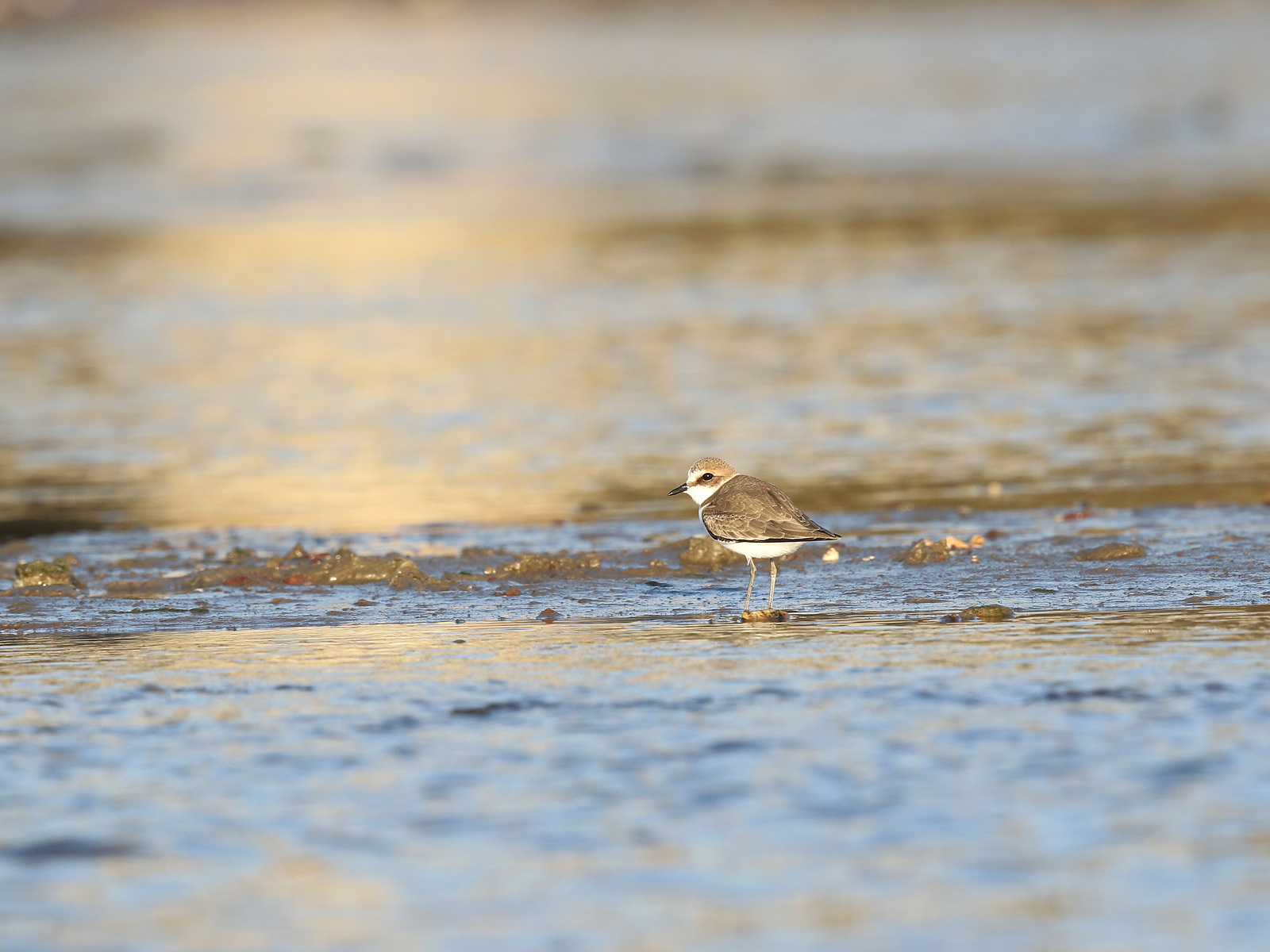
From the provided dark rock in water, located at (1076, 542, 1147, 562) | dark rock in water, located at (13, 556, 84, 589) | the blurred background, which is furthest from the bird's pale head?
dark rock in water, located at (13, 556, 84, 589)

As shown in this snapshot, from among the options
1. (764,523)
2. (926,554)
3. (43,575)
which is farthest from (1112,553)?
(43,575)

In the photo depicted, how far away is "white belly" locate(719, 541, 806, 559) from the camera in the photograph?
10.9 m

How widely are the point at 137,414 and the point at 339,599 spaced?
9.02 m

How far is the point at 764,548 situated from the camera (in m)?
11.0

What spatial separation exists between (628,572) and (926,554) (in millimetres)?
1926

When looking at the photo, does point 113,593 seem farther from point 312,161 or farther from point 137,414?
point 312,161

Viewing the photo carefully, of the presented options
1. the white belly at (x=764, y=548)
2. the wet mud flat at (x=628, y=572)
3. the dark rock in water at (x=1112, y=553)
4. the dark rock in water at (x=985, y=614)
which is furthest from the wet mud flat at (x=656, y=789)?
the dark rock in water at (x=1112, y=553)

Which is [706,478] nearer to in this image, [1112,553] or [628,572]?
[628,572]

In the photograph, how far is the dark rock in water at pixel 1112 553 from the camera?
12352 millimetres

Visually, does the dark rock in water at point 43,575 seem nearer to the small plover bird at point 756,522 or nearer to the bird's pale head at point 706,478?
the bird's pale head at point 706,478

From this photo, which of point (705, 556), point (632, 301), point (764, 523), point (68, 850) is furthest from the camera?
point (632, 301)

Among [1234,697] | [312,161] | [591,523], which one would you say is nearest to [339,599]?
[591,523]

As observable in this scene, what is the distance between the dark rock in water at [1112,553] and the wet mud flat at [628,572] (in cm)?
1

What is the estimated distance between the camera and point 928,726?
860 centimetres
